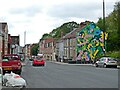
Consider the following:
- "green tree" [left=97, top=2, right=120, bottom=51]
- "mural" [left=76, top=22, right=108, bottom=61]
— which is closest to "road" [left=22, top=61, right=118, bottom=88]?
"green tree" [left=97, top=2, right=120, bottom=51]

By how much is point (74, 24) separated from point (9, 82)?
14726cm

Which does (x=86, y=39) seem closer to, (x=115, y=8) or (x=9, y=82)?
(x=115, y=8)

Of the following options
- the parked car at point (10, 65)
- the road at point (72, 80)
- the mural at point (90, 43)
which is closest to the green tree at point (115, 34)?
the mural at point (90, 43)

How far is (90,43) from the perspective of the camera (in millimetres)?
A: 90875

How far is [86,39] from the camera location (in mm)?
91875

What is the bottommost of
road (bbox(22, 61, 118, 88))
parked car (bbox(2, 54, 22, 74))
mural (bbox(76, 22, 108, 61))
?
road (bbox(22, 61, 118, 88))

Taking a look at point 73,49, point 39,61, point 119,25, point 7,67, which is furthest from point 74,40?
point 7,67

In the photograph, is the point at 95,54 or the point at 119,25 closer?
the point at 119,25

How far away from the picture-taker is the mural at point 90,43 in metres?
88.7

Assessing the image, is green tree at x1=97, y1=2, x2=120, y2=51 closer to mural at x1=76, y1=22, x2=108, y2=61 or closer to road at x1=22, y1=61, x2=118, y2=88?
mural at x1=76, y1=22, x2=108, y2=61

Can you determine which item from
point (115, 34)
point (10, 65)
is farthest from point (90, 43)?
point (10, 65)

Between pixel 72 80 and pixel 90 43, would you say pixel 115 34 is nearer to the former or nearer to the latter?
pixel 90 43

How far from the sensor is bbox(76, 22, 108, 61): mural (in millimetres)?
88688

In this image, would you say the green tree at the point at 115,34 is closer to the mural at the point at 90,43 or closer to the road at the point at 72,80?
the mural at the point at 90,43
